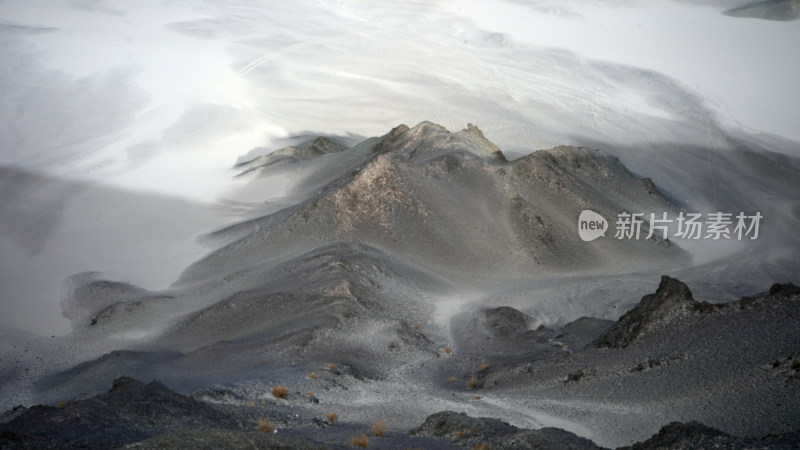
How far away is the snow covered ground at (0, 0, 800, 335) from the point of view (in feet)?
217

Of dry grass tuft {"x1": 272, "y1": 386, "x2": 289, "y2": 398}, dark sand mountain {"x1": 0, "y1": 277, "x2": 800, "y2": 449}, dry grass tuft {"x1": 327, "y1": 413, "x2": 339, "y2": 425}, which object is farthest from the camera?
dry grass tuft {"x1": 272, "y1": 386, "x2": 289, "y2": 398}

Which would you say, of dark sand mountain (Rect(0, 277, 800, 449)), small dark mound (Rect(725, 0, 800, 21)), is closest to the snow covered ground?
small dark mound (Rect(725, 0, 800, 21))

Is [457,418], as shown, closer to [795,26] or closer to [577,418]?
[577,418]

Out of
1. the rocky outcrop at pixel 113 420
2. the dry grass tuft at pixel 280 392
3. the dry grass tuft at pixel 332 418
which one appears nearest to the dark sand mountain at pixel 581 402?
the rocky outcrop at pixel 113 420

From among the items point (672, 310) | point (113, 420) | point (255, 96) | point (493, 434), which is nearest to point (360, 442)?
point (493, 434)

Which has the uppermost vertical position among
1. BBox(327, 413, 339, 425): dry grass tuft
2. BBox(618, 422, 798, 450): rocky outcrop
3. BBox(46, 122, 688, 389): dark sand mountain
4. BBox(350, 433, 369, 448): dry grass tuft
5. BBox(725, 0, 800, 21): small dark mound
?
BBox(725, 0, 800, 21): small dark mound

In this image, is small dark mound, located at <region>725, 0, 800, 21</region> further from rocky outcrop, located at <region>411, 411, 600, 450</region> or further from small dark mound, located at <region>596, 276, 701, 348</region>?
rocky outcrop, located at <region>411, 411, 600, 450</region>

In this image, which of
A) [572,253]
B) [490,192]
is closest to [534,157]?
[490,192]

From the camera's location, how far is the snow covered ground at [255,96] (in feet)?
217

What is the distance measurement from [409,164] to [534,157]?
1074 cm

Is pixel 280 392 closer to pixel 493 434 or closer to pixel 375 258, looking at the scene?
pixel 493 434

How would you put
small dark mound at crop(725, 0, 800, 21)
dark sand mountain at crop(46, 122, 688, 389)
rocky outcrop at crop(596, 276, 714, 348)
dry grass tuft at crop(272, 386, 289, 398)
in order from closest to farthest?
1. dry grass tuft at crop(272, 386, 289, 398)
2. rocky outcrop at crop(596, 276, 714, 348)
3. dark sand mountain at crop(46, 122, 688, 389)
4. small dark mound at crop(725, 0, 800, 21)

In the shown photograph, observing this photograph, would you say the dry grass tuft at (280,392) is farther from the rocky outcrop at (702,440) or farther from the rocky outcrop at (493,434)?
the rocky outcrop at (702,440)

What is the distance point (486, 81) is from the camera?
113 meters
